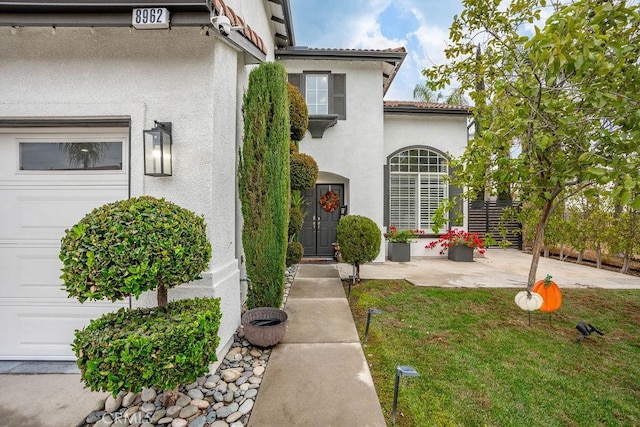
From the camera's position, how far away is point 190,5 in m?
2.87

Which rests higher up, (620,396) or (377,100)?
(377,100)

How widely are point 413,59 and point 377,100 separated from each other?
6.85 metres

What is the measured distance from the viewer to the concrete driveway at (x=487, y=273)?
23.7ft

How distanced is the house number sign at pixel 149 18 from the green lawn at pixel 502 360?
4.40m

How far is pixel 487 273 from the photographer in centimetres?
835

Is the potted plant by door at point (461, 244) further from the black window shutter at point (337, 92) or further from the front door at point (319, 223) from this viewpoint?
the black window shutter at point (337, 92)

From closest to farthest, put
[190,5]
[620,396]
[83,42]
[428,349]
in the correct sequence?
[190,5]
[620,396]
[83,42]
[428,349]

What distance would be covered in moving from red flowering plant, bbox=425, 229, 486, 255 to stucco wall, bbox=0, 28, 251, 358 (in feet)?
29.7

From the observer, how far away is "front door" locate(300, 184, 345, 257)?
1002cm

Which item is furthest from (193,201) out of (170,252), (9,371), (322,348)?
(9,371)

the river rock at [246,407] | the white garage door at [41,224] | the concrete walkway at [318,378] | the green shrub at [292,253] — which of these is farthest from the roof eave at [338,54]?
the river rock at [246,407]

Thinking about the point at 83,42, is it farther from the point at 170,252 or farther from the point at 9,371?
the point at 9,371

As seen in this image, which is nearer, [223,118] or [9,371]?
[9,371]

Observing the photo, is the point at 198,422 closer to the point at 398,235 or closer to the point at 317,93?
the point at 398,235
